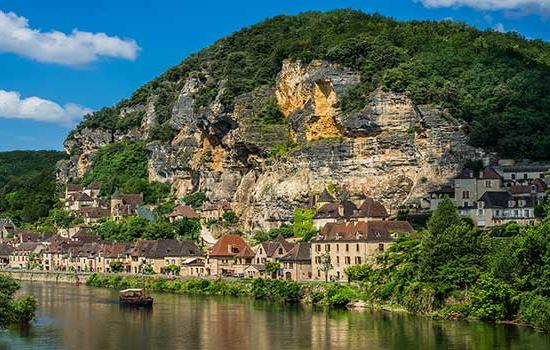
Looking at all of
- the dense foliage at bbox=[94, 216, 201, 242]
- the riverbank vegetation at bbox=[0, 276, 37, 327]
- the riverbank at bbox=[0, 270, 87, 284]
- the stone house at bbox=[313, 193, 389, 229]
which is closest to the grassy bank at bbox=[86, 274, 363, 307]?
the riverbank at bbox=[0, 270, 87, 284]

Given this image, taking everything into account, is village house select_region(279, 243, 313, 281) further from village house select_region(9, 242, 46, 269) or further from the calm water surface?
village house select_region(9, 242, 46, 269)

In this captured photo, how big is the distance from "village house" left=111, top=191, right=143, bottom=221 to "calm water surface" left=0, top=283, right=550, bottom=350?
2019 inches

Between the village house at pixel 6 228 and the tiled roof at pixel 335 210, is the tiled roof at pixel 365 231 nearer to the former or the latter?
the tiled roof at pixel 335 210

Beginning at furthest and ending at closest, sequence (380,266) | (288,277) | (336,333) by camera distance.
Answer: (288,277)
(380,266)
(336,333)

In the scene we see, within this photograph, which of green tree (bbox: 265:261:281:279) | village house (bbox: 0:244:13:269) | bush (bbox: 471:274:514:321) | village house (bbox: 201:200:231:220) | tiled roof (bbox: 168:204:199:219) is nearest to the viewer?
bush (bbox: 471:274:514:321)

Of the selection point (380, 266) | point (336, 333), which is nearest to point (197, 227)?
point (380, 266)

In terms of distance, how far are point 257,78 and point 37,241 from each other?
35.3m

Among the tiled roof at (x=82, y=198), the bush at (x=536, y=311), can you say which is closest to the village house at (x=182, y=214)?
the tiled roof at (x=82, y=198)

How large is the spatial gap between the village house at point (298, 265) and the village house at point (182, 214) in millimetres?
32835

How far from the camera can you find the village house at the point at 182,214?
108m

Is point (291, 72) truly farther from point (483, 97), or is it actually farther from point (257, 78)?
point (483, 97)

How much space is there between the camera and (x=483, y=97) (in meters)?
96.0

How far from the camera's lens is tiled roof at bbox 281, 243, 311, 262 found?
75938 millimetres

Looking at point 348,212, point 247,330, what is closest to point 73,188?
point 348,212
